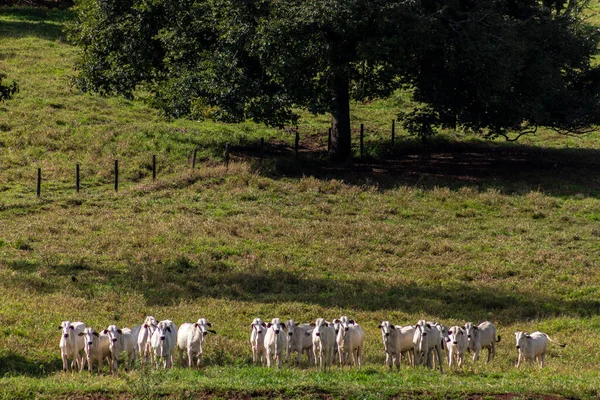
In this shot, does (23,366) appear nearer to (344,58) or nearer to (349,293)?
(349,293)

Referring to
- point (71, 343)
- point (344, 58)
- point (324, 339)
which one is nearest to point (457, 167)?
point (344, 58)

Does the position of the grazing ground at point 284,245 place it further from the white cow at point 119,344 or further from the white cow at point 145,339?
the white cow at point 145,339

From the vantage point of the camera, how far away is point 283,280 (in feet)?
84.6

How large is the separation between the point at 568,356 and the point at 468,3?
22814mm

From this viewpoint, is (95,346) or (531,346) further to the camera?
(531,346)

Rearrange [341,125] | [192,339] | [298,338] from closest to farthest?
[192,339] < [298,338] < [341,125]

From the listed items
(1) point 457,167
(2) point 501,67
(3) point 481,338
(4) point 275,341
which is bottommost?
(3) point 481,338

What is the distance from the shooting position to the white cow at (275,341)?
1836cm

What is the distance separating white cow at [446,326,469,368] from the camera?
19156 millimetres

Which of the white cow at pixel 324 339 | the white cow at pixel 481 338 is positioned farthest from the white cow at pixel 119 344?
the white cow at pixel 481 338

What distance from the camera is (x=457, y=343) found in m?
19.2

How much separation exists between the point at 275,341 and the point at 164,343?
214cm

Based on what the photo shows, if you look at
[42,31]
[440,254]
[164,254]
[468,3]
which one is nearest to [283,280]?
[164,254]

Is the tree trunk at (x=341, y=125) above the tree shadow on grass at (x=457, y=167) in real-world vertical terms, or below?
above
